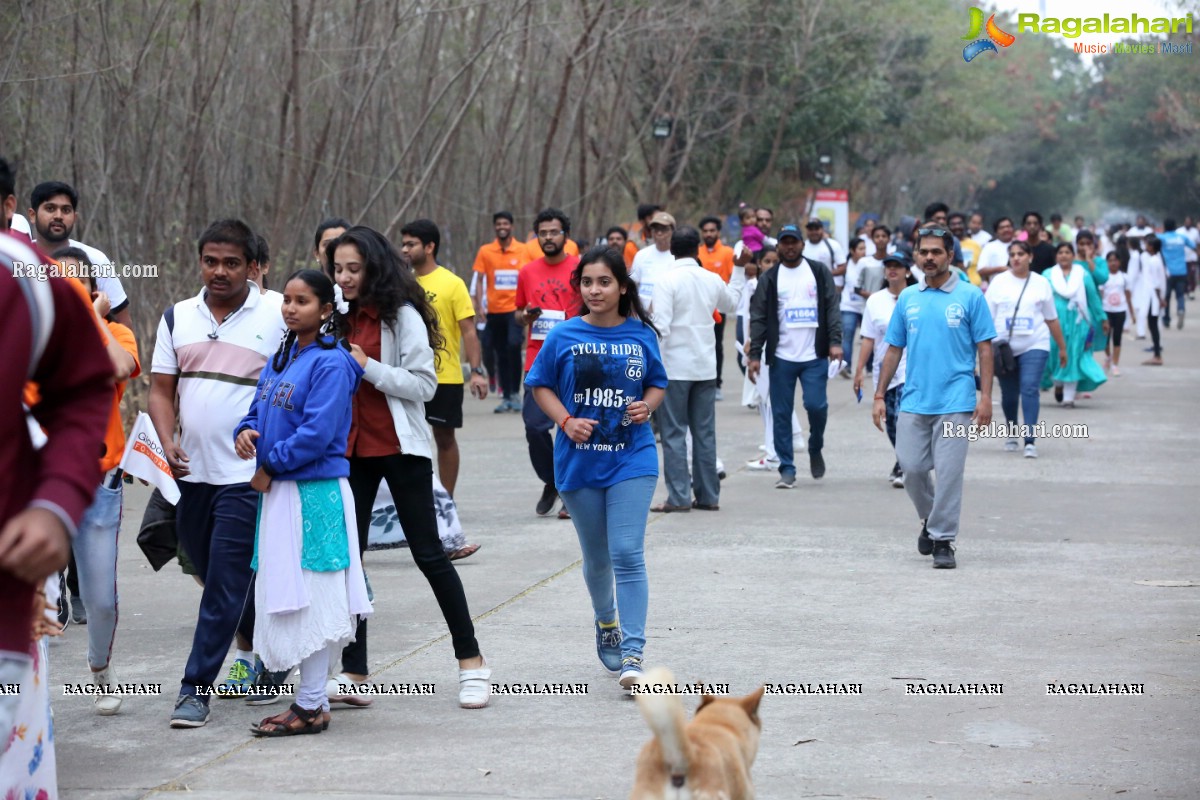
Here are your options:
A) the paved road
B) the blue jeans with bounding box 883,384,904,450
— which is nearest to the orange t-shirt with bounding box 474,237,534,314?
the paved road

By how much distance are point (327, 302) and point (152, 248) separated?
8.74 meters

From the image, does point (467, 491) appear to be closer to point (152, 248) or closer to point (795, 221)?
point (152, 248)

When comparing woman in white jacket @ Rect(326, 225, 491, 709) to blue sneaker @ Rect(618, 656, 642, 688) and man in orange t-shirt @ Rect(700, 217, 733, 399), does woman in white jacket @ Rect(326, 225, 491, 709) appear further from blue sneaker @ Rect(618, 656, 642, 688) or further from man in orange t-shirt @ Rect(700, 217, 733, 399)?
man in orange t-shirt @ Rect(700, 217, 733, 399)

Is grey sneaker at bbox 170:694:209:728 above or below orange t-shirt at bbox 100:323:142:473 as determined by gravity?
below

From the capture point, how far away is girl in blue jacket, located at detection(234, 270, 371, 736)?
18.1 ft

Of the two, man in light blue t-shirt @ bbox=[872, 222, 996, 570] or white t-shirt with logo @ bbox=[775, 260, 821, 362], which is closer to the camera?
man in light blue t-shirt @ bbox=[872, 222, 996, 570]

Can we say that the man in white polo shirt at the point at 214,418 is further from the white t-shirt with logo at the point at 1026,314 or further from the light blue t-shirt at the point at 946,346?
the white t-shirt with logo at the point at 1026,314

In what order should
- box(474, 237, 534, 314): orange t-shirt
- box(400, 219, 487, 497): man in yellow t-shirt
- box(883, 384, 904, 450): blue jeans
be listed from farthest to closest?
box(474, 237, 534, 314): orange t-shirt → box(883, 384, 904, 450): blue jeans → box(400, 219, 487, 497): man in yellow t-shirt

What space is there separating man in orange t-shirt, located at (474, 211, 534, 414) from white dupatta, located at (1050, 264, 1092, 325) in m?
5.43

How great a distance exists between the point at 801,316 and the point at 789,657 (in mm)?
5471

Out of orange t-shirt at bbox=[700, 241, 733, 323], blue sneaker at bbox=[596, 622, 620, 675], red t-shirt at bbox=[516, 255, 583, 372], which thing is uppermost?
orange t-shirt at bbox=[700, 241, 733, 323]

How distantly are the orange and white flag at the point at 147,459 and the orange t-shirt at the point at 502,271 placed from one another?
32.9ft

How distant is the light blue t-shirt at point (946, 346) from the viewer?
872 cm
